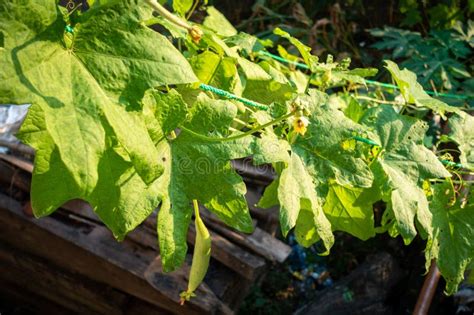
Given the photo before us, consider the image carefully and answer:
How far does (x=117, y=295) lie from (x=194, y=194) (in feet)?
6.62

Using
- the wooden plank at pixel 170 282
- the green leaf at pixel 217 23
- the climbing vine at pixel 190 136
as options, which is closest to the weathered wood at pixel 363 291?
the wooden plank at pixel 170 282

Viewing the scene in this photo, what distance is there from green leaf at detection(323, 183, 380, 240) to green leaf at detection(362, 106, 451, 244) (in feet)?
0.18

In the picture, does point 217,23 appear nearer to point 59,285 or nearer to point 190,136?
point 190,136

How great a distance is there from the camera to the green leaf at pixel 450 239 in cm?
149

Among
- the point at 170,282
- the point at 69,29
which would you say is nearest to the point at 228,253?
the point at 170,282

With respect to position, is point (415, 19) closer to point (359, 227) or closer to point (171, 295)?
point (171, 295)

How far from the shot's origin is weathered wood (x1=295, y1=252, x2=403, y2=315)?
362cm

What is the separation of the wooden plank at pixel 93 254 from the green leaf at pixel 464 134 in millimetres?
1482

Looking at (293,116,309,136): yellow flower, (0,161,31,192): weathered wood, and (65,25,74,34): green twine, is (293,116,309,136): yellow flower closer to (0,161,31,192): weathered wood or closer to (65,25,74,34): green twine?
(65,25,74,34): green twine

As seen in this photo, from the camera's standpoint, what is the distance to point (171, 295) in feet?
8.88

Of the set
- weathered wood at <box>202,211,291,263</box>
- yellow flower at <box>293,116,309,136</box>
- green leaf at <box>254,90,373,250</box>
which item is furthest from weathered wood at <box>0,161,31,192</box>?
yellow flower at <box>293,116,309,136</box>

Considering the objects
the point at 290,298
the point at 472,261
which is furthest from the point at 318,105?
the point at 290,298

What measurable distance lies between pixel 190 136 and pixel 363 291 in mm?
2883

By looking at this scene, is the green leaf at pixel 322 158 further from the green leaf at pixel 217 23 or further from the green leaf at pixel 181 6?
the green leaf at pixel 217 23
